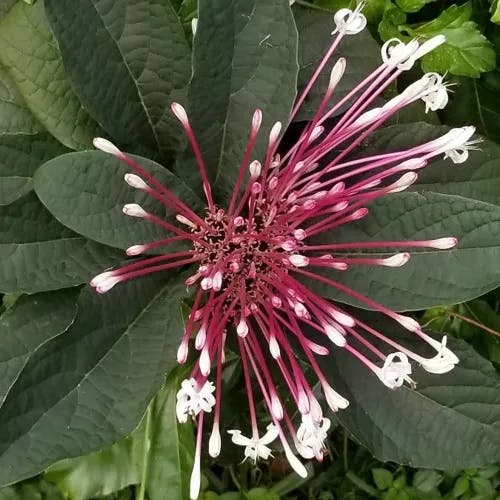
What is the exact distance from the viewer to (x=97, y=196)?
0.49 metres

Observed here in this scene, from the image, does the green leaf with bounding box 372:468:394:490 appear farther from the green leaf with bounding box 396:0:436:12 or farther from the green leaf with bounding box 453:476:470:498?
the green leaf with bounding box 396:0:436:12

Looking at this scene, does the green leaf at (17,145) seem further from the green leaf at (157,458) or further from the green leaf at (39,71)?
the green leaf at (157,458)

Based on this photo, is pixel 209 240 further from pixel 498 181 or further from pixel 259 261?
pixel 498 181

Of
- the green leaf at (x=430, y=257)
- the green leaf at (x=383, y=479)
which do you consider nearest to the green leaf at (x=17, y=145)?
the green leaf at (x=430, y=257)

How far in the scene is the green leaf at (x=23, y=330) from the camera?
0.54 m

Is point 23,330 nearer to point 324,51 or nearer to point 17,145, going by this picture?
point 17,145

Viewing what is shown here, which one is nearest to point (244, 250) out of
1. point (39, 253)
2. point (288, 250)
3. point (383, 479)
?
point (288, 250)

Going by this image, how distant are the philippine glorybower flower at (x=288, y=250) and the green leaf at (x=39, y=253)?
55mm

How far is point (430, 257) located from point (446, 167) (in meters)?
0.12

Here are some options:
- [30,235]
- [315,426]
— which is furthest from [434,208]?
[30,235]

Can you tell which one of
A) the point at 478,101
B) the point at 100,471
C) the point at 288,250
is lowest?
→ the point at 100,471

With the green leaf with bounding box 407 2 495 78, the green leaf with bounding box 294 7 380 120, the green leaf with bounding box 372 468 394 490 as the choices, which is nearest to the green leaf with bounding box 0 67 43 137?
the green leaf with bounding box 294 7 380 120

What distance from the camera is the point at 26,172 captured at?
0.54m

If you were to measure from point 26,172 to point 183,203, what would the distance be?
12 cm
